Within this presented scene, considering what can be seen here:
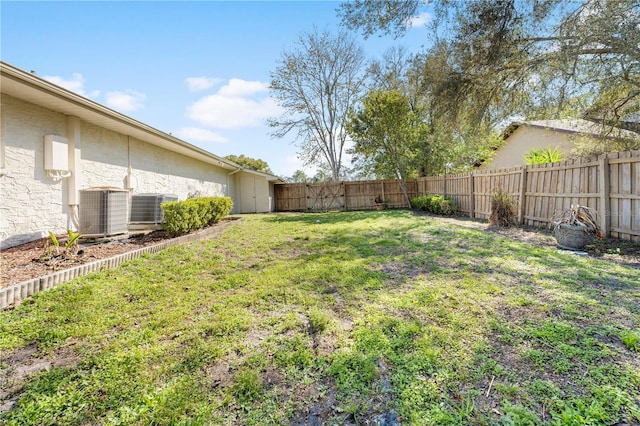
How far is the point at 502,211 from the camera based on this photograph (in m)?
7.60

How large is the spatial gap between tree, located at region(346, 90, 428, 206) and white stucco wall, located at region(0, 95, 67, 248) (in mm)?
13455

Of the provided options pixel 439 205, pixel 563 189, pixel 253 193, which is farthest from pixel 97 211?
pixel 439 205

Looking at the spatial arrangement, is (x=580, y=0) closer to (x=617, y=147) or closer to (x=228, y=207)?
(x=617, y=147)

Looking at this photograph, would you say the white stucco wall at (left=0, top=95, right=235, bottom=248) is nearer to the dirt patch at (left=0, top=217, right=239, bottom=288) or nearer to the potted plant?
the dirt patch at (left=0, top=217, right=239, bottom=288)

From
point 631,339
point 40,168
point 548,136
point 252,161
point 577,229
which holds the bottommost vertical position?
point 631,339

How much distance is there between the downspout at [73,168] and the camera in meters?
5.61

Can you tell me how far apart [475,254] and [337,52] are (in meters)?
19.5

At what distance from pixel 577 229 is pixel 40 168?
10095 millimetres

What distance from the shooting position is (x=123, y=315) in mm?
2695

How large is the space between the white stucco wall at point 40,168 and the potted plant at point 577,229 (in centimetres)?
990

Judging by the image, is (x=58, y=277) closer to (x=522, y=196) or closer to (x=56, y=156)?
(x=56, y=156)

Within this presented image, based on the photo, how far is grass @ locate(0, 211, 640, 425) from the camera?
1.56 metres

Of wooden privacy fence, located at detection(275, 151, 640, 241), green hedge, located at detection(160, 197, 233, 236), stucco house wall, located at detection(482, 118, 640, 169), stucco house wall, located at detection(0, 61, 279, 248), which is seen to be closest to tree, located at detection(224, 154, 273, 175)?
wooden privacy fence, located at detection(275, 151, 640, 241)

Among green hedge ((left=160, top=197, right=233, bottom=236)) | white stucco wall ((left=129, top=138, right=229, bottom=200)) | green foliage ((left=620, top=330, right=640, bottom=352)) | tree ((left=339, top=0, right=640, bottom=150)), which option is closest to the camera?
green foliage ((left=620, top=330, right=640, bottom=352))
